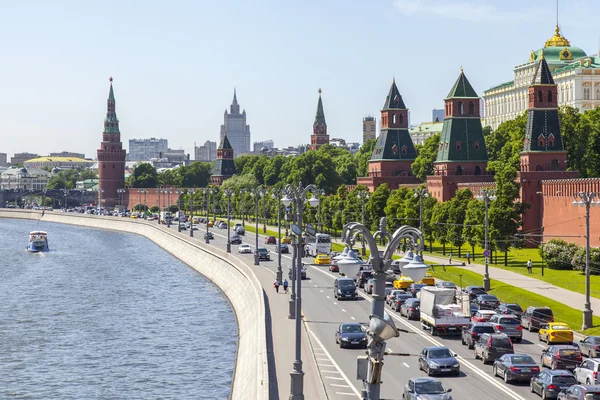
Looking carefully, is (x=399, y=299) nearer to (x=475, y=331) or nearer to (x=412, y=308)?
(x=412, y=308)

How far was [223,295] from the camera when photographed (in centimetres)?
8325

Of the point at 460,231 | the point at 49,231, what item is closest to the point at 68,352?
the point at 460,231

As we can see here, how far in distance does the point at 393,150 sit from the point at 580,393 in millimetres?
115062

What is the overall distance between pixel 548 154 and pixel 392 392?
69.9 metres

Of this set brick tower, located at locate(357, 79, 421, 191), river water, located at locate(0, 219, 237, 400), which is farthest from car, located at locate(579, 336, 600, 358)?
brick tower, located at locate(357, 79, 421, 191)

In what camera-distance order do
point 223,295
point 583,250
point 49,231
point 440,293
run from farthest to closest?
point 49,231, point 223,295, point 583,250, point 440,293

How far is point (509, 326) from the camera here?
155ft

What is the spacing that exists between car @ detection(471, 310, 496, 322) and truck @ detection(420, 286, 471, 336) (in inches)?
48.2

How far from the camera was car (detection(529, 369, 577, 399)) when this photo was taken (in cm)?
3444

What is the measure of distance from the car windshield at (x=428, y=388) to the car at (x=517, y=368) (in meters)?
5.85

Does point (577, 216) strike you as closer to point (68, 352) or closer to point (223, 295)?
point (223, 295)

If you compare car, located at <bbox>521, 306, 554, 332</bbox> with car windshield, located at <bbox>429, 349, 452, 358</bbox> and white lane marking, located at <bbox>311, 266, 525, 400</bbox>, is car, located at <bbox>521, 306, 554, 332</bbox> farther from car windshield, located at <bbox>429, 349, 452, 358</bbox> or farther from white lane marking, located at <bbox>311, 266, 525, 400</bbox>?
car windshield, located at <bbox>429, 349, 452, 358</bbox>

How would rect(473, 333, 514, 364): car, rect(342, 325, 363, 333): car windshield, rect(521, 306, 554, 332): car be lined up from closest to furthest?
1. rect(473, 333, 514, 364): car
2. rect(342, 325, 363, 333): car windshield
3. rect(521, 306, 554, 332): car

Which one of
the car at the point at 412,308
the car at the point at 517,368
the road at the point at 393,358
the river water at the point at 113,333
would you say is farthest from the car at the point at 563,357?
the car at the point at 412,308
